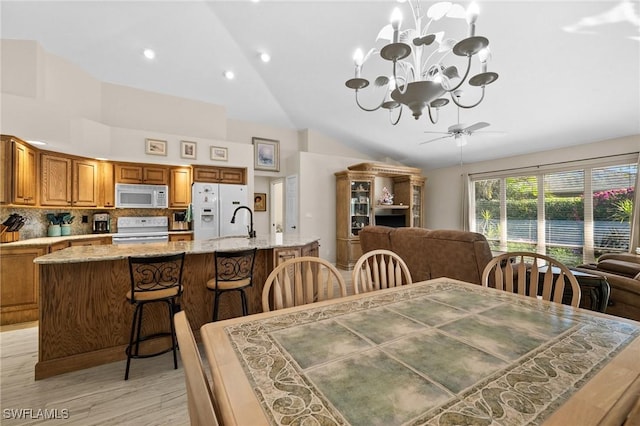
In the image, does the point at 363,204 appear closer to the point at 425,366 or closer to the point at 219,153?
the point at 219,153

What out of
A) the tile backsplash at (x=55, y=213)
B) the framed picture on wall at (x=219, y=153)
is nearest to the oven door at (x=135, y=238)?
the tile backsplash at (x=55, y=213)

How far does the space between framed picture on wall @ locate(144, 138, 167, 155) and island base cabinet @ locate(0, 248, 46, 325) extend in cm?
206

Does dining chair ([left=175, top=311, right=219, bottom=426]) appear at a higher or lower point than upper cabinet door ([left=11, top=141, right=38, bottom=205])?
lower

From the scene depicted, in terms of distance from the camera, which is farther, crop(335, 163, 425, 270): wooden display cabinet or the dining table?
crop(335, 163, 425, 270): wooden display cabinet

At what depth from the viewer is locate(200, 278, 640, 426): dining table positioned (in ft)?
2.04

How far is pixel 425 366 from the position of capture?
812 millimetres

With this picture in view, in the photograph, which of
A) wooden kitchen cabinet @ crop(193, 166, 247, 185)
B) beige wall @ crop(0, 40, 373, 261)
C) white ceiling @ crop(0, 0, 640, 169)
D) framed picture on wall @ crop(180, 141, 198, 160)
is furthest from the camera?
wooden kitchen cabinet @ crop(193, 166, 247, 185)

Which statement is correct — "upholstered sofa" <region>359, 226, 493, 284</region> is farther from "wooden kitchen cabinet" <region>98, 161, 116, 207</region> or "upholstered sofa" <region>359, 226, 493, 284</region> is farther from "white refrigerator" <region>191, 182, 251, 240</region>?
"wooden kitchen cabinet" <region>98, 161, 116, 207</region>

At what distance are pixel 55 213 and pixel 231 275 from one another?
3.44m

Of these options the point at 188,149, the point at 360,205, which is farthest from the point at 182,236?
the point at 360,205

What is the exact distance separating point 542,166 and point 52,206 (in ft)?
26.8

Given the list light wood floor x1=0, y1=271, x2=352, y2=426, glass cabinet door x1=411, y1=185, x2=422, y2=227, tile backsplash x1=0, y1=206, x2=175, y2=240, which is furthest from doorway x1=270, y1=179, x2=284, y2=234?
light wood floor x1=0, y1=271, x2=352, y2=426

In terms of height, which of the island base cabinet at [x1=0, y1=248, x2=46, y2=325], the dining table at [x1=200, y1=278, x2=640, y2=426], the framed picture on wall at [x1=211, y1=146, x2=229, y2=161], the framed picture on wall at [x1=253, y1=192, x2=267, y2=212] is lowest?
the island base cabinet at [x1=0, y1=248, x2=46, y2=325]

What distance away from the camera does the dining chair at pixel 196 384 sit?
423mm
